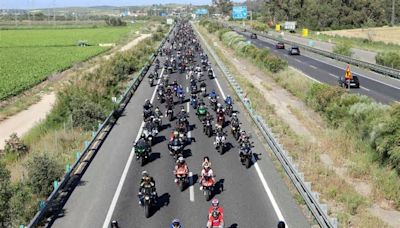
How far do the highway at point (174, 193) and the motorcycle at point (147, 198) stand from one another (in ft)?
0.84

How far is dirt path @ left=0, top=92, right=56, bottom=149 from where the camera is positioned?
32312 millimetres

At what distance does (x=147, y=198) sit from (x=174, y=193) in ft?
7.30

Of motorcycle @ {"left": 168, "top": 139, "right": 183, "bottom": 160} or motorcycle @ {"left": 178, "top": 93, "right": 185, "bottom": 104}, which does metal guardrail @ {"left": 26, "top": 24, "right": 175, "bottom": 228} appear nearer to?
motorcycle @ {"left": 168, "top": 139, "right": 183, "bottom": 160}

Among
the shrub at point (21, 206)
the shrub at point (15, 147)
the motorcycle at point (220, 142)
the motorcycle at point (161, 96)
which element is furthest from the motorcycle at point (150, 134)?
the motorcycle at point (161, 96)

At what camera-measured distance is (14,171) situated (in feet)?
68.1

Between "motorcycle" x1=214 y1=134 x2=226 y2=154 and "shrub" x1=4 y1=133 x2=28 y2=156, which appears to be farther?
"shrub" x1=4 y1=133 x2=28 y2=156

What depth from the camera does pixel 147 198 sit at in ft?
51.7

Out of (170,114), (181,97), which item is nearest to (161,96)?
(181,97)

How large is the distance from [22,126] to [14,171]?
45.8 feet

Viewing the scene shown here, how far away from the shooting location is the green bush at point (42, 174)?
17406 mm

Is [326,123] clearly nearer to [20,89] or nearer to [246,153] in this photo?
[246,153]

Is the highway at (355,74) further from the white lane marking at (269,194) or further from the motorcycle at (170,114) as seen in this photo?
the white lane marking at (269,194)

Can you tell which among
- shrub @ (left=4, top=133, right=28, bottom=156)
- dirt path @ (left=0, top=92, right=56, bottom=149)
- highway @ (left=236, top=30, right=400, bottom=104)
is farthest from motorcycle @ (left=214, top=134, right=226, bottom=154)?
highway @ (left=236, top=30, right=400, bottom=104)

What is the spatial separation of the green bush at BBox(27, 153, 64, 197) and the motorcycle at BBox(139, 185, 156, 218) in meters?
3.89
